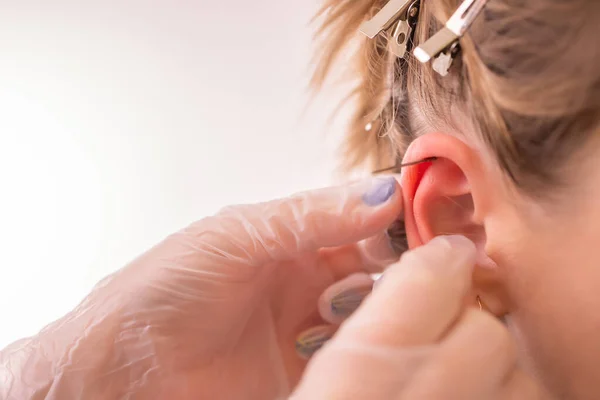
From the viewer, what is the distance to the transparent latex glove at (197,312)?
71cm

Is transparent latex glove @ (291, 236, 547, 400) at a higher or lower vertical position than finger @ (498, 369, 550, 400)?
higher

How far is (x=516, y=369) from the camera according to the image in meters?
0.52

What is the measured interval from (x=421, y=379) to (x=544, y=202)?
0.74 ft

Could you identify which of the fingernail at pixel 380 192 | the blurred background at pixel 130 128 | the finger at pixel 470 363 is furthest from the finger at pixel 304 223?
the blurred background at pixel 130 128

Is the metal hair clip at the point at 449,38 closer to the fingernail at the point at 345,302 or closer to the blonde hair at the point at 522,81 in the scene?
the blonde hair at the point at 522,81

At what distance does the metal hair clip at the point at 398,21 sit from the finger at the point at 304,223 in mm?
180

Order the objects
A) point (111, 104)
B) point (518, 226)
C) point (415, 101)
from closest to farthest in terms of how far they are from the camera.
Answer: point (518, 226)
point (415, 101)
point (111, 104)

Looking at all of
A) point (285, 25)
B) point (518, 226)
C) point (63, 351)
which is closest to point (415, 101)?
point (518, 226)

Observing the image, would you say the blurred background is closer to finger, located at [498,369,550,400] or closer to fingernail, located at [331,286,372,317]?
fingernail, located at [331,286,372,317]

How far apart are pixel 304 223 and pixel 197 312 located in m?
0.20

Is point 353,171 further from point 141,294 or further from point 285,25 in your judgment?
point 285,25

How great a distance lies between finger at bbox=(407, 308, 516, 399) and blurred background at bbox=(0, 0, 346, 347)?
91cm

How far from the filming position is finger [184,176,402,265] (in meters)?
0.71

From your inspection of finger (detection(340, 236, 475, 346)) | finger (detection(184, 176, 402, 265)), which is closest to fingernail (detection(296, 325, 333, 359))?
finger (detection(184, 176, 402, 265))
